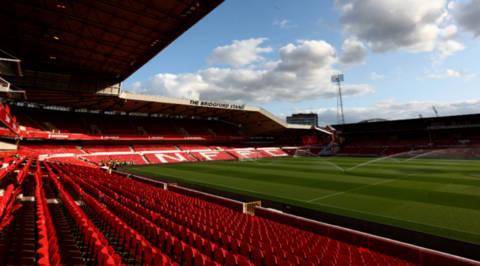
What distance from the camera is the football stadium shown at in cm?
572

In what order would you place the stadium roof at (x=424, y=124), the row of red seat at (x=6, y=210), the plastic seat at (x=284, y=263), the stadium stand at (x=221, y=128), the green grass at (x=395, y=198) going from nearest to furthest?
the plastic seat at (x=284, y=263)
the row of red seat at (x=6, y=210)
the green grass at (x=395, y=198)
the stadium roof at (x=424, y=124)
the stadium stand at (x=221, y=128)

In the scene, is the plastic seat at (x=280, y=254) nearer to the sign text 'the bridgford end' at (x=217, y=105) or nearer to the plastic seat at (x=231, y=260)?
the plastic seat at (x=231, y=260)

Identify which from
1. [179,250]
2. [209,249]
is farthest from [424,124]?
[179,250]

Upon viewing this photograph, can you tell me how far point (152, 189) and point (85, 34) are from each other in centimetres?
1385

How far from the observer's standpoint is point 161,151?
43531mm

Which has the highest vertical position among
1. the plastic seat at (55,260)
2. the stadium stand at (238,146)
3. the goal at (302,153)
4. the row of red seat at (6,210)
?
the stadium stand at (238,146)

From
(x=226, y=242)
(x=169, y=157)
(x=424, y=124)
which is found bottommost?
(x=226, y=242)

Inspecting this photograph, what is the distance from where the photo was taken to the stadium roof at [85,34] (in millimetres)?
14586

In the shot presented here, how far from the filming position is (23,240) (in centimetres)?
575

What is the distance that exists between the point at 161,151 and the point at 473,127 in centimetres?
5861

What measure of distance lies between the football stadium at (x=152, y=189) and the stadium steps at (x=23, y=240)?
44 mm

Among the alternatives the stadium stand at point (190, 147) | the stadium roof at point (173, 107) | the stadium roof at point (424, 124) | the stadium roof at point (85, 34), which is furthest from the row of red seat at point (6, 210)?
the stadium roof at point (424, 124)

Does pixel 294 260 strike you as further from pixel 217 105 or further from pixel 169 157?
pixel 169 157

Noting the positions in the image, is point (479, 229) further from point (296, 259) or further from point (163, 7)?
point (163, 7)
